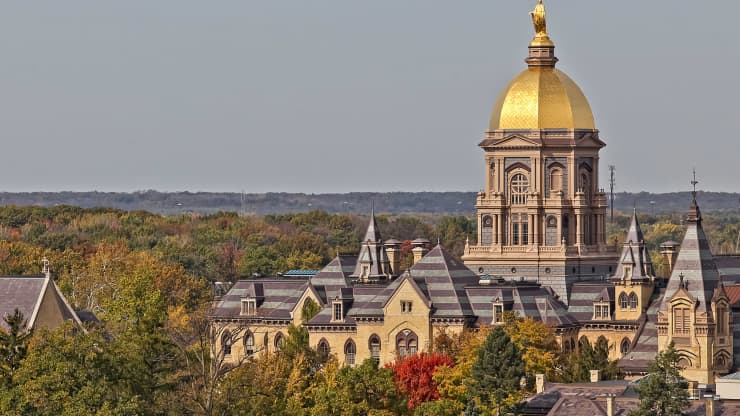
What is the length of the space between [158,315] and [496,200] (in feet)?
132

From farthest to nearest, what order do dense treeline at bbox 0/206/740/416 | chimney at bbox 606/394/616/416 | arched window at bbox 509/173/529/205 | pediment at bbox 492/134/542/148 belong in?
arched window at bbox 509/173/529/205, pediment at bbox 492/134/542/148, chimney at bbox 606/394/616/416, dense treeline at bbox 0/206/740/416

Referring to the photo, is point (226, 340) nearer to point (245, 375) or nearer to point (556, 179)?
point (245, 375)

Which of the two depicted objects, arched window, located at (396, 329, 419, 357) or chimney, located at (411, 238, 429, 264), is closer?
arched window, located at (396, 329, 419, 357)

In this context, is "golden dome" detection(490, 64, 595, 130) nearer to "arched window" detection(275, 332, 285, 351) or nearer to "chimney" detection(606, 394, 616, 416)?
"arched window" detection(275, 332, 285, 351)

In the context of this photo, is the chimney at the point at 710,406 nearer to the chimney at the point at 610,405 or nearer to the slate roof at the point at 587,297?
the chimney at the point at 610,405

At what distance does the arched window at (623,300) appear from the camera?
148750mm

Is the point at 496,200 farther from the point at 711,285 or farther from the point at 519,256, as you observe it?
the point at 711,285

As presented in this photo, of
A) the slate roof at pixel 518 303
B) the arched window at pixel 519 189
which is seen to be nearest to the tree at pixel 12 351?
the slate roof at pixel 518 303

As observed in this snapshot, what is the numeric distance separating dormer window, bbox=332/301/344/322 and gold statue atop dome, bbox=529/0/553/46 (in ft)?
70.2

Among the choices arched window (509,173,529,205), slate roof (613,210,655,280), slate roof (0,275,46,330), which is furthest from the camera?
arched window (509,173,529,205)

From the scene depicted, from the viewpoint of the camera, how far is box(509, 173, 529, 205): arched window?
15938 centimetres

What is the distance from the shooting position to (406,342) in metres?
147

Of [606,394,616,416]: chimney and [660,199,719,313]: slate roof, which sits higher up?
[660,199,719,313]: slate roof

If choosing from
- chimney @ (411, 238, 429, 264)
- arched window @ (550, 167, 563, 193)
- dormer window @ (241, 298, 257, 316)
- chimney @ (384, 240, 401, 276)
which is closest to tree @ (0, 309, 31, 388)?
dormer window @ (241, 298, 257, 316)
